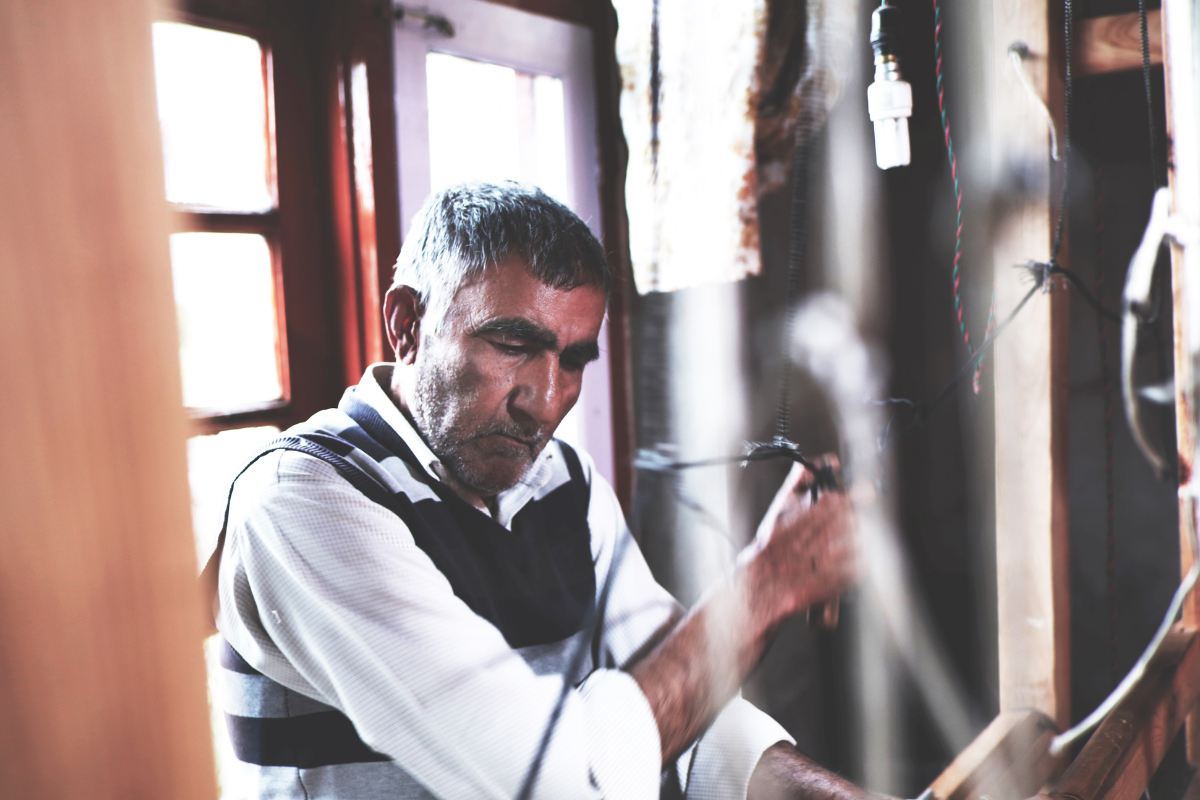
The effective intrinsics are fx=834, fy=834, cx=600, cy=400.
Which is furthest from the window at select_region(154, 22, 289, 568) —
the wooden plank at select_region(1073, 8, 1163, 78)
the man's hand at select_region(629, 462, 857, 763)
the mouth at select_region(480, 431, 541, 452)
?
the wooden plank at select_region(1073, 8, 1163, 78)

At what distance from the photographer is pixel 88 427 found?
243 millimetres

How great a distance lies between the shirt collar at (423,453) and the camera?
1107 mm

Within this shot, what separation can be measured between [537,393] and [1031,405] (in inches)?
30.1

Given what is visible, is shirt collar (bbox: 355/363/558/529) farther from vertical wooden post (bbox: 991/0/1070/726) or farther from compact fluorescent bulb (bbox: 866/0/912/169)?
vertical wooden post (bbox: 991/0/1070/726)

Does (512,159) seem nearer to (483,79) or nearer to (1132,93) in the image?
(483,79)

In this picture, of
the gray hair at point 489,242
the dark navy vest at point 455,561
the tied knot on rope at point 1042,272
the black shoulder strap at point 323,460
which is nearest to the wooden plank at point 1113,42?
the tied knot on rope at point 1042,272

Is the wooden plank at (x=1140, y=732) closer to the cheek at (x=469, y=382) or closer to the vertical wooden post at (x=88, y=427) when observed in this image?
the cheek at (x=469, y=382)

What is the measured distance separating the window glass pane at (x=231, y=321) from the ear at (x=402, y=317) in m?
0.40

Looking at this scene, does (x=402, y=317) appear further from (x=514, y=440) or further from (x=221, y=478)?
(x=221, y=478)

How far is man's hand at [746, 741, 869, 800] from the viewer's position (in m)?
1.09

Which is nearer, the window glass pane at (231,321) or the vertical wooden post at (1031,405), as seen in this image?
the vertical wooden post at (1031,405)

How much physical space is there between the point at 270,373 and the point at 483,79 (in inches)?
28.2

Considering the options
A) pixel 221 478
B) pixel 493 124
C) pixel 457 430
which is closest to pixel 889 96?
pixel 457 430

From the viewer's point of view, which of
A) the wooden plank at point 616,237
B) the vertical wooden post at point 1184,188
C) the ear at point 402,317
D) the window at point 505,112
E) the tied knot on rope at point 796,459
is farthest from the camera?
the wooden plank at point 616,237
